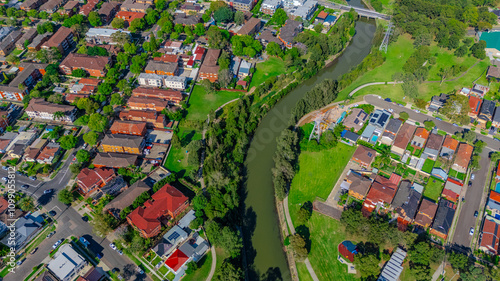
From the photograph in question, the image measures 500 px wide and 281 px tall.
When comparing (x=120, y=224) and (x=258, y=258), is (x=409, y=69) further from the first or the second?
(x=120, y=224)

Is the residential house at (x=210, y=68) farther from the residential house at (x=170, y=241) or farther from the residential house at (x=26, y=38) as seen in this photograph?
the residential house at (x=26, y=38)

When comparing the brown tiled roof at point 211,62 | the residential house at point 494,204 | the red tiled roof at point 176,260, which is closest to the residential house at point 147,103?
the brown tiled roof at point 211,62

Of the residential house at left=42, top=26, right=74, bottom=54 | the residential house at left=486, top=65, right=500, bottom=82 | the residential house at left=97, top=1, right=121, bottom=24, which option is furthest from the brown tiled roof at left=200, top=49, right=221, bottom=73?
the residential house at left=486, top=65, right=500, bottom=82

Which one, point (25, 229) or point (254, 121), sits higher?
point (254, 121)

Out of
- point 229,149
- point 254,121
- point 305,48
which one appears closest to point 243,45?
Answer: point 305,48

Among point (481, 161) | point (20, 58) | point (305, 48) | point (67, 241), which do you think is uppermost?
point (305, 48)

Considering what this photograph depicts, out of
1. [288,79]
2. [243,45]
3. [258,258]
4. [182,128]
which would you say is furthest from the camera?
[243,45]

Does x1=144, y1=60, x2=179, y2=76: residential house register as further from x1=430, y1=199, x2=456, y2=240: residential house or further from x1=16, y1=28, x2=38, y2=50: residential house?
x1=430, y1=199, x2=456, y2=240: residential house
